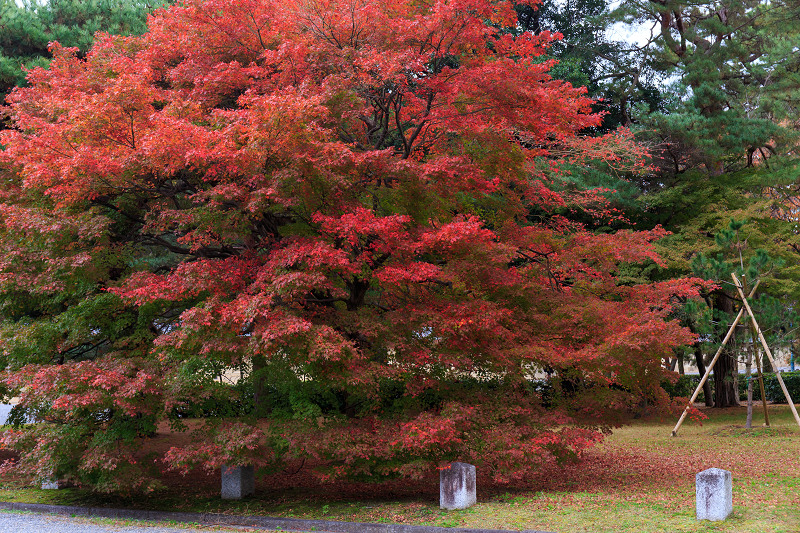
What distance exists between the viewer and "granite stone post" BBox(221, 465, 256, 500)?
414 inches

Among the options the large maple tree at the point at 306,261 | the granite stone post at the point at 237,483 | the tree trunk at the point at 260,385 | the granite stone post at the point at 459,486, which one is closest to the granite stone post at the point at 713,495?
the large maple tree at the point at 306,261

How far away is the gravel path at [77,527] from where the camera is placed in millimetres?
8477

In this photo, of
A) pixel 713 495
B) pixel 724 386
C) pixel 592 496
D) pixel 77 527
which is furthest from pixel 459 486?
pixel 724 386

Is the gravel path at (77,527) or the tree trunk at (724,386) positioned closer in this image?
the gravel path at (77,527)

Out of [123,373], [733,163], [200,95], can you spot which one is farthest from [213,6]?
[733,163]

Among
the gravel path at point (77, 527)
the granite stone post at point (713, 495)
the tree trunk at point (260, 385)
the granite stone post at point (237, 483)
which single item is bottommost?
the gravel path at point (77, 527)

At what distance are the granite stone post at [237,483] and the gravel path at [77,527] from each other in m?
1.57

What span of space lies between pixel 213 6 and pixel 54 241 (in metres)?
4.20

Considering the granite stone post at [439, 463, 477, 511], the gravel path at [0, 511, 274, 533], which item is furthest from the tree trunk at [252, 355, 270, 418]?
the granite stone post at [439, 463, 477, 511]

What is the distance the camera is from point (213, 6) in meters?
10.2

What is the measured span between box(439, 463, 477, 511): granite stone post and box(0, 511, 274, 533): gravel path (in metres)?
2.58

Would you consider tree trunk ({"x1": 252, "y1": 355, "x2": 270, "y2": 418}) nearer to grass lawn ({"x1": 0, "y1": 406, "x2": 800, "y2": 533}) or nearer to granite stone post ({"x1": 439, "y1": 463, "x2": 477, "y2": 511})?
grass lawn ({"x1": 0, "y1": 406, "x2": 800, "y2": 533})

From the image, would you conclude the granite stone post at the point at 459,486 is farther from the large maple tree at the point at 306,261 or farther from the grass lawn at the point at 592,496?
the large maple tree at the point at 306,261

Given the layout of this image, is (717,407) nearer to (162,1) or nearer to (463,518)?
(463,518)
